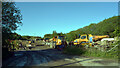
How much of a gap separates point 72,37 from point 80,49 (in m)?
28.4

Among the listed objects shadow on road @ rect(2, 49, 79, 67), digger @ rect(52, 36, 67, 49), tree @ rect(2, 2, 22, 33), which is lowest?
shadow on road @ rect(2, 49, 79, 67)

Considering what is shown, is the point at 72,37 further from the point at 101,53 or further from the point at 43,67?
the point at 43,67

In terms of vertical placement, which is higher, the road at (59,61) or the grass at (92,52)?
the grass at (92,52)

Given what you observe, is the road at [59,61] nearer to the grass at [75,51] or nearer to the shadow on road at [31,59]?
the shadow on road at [31,59]

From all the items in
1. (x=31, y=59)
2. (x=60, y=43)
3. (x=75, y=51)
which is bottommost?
(x=31, y=59)

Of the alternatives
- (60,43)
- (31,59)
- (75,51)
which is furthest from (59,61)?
(60,43)

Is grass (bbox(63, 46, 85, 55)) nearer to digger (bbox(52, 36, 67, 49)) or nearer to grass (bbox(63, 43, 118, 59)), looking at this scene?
grass (bbox(63, 43, 118, 59))

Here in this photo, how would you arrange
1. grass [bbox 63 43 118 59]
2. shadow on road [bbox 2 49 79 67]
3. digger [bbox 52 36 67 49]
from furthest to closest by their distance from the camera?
digger [bbox 52 36 67 49]
grass [bbox 63 43 118 59]
shadow on road [bbox 2 49 79 67]

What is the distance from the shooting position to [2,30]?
44.2ft

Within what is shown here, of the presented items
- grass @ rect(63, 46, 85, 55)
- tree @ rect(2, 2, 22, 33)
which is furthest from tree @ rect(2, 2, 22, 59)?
grass @ rect(63, 46, 85, 55)

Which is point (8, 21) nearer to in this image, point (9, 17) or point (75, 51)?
point (9, 17)

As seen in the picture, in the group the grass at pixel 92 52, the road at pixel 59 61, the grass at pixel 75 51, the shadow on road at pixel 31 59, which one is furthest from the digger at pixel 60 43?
the road at pixel 59 61

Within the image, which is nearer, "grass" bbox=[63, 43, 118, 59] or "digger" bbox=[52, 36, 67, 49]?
"grass" bbox=[63, 43, 118, 59]

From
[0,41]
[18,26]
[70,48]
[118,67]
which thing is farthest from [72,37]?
[118,67]
